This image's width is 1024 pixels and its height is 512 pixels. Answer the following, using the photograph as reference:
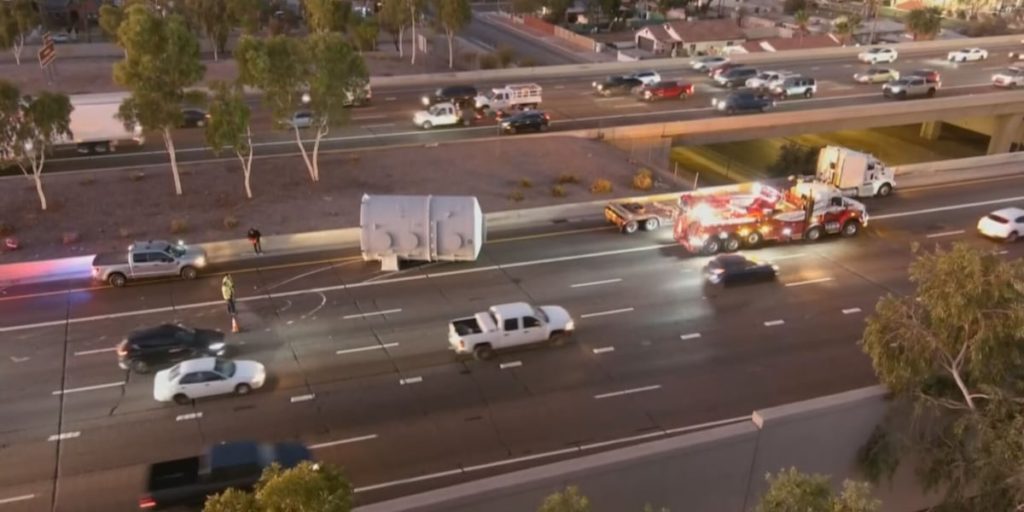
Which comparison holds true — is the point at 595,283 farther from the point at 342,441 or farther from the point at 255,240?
the point at 255,240

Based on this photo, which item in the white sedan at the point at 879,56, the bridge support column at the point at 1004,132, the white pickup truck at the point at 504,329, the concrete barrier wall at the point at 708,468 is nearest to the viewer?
the concrete barrier wall at the point at 708,468

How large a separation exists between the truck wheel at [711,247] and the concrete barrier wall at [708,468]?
13141 mm

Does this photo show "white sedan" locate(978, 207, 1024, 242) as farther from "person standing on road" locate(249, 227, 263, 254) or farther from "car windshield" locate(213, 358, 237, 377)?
"car windshield" locate(213, 358, 237, 377)

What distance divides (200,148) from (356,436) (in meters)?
29.7

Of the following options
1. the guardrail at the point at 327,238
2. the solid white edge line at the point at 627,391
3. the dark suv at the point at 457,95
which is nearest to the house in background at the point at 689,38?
→ the dark suv at the point at 457,95

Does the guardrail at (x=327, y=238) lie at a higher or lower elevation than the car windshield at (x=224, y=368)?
lower

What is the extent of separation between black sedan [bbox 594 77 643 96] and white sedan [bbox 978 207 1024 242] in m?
28.6

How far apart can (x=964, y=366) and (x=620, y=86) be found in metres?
43.2

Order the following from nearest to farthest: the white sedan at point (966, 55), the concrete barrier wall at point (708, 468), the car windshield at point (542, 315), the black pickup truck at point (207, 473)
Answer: the concrete barrier wall at point (708, 468), the black pickup truck at point (207, 473), the car windshield at point (542, 315), the white sedan at point (966, 55)

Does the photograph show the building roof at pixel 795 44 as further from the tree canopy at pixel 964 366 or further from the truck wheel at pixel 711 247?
the tree canopy at pixel 964 366

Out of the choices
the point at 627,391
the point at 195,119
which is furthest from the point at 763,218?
the point at 195,119

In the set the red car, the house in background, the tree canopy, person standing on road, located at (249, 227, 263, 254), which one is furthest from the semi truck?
the house in background

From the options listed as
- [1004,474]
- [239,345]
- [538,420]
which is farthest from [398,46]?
[1004,474]

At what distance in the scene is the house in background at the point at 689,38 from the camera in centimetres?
8569
